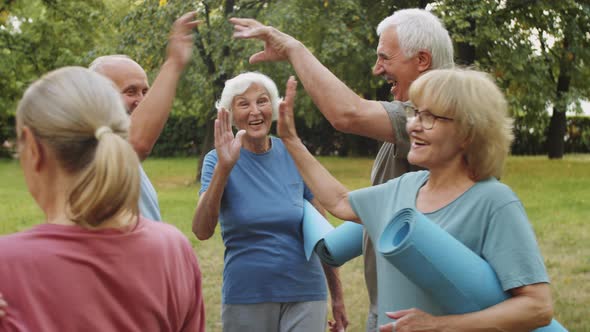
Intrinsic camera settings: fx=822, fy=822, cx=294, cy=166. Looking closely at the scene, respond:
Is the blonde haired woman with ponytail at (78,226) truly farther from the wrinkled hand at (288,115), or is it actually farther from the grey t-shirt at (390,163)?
the grey t-shirt at (390,163)

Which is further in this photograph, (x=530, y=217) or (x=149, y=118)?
(x=530, y=217)

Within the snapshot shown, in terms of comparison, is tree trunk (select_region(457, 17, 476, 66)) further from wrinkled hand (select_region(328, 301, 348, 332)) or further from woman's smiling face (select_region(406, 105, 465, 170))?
woman's smiling face (select_region(406, 105, 465, 170))

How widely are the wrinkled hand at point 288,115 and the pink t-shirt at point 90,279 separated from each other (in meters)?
→ 1.14

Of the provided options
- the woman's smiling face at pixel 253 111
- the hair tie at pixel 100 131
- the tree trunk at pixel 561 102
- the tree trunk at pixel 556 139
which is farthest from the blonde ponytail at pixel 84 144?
the tree trunk at pixel 556 139

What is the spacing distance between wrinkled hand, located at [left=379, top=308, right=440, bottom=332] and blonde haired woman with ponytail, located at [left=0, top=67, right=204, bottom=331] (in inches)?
28.7

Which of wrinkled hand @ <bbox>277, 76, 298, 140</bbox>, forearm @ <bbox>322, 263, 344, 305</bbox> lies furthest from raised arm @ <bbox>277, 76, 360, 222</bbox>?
forearm @ <bbox>322, 263, 344, 305</bbox>

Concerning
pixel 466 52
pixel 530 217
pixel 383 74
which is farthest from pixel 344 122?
pixel 466 52

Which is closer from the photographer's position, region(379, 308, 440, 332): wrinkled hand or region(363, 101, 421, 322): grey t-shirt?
region(379, 308, 440, 332): wrinkled hand

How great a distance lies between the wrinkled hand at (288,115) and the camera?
10.1 feet

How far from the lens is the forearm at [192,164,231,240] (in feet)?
12.6

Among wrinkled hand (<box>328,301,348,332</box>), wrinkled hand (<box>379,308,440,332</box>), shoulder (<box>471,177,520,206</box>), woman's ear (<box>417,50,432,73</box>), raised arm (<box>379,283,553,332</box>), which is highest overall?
woman's ear (<box>417,50,432,73</box>)

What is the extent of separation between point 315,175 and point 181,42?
0.73 m

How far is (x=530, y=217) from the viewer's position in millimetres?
12789

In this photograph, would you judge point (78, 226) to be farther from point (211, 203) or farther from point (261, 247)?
point (261, 247)
